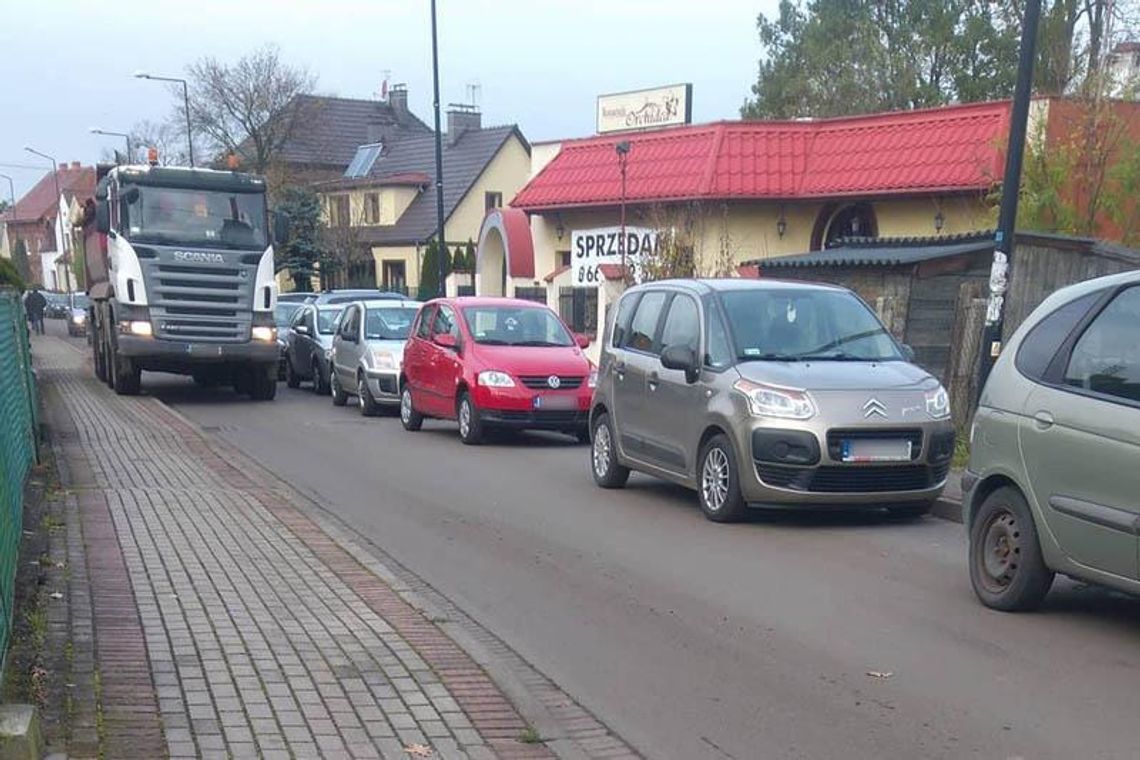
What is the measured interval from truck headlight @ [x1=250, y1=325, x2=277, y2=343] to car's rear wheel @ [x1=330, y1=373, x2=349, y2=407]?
1237mm

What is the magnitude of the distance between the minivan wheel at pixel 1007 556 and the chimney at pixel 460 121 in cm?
5171

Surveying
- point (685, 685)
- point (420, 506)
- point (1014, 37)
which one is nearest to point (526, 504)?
point (420, 506)

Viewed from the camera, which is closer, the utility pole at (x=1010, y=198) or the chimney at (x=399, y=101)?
the utility pole at (x=1010, y=198)

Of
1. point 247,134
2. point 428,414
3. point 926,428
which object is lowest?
point 428,414

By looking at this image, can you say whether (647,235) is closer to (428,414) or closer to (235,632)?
(428,414)

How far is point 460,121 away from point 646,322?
47907 millimetres

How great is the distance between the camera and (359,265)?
5534 centimetres

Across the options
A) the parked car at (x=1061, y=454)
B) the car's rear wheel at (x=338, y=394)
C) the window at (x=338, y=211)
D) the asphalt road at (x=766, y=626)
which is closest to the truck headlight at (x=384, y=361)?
the car's rear wheel at (x=338, y=394)

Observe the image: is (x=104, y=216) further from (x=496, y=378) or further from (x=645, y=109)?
(x=645, y=109)

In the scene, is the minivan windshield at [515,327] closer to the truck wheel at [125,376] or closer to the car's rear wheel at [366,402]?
the car's rear wheel at [366,402]

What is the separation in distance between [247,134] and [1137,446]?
52.6 metres

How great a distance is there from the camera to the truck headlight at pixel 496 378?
1611cm

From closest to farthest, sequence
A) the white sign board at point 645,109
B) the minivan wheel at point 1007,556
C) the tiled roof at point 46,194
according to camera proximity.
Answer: the minivan wheel at point 1007,556
the white sign board at point 645,109
the tiled roof at point 46,194

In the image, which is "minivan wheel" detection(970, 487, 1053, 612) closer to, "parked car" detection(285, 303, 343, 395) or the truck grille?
the truck grille
